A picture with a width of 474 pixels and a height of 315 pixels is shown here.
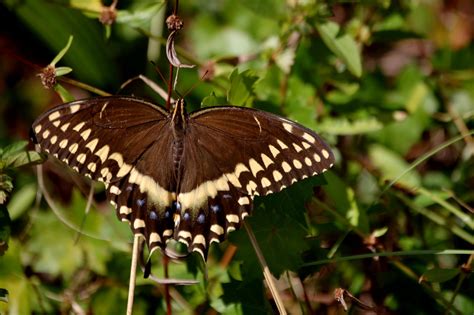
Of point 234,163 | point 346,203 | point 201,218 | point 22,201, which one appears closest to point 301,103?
point 346,203

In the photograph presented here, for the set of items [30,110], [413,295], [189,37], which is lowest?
[413,295]

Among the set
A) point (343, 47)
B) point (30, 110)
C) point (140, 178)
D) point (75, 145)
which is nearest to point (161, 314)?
point (140, 178)

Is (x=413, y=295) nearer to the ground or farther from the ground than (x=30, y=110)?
nearer to the ground

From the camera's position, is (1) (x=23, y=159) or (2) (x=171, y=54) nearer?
(2) (x=171, y=54)

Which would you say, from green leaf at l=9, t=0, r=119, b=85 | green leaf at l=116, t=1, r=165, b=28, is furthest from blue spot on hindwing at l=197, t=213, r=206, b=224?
green leaf at l=9, t=0, r=119, b=85

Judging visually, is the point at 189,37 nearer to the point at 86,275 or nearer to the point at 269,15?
the point at 269,15

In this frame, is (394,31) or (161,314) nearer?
(161,314)

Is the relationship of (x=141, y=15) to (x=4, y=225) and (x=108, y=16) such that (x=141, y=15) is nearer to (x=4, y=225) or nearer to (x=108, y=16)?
(x=108, y=16)

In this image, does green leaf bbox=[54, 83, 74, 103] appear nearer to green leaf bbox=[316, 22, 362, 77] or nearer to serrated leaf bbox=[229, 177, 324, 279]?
serrated leaf bbox=[229, 177, 324, 279]
